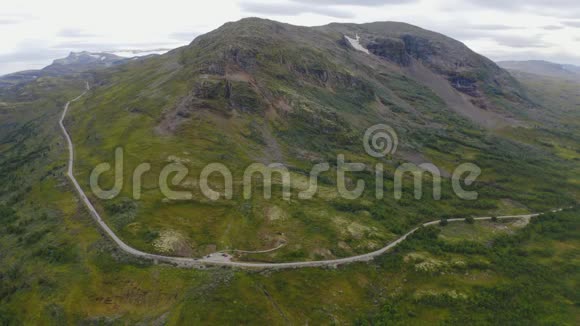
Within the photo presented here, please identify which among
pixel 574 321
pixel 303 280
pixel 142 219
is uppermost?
pixel 142 219

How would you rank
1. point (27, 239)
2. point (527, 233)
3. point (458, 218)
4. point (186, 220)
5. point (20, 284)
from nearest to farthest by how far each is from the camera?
point (20, 284) → point (27, 239) → point (186, 220) → point (527, 233) → point (458, 218)

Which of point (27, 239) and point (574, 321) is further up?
point (27, 239)

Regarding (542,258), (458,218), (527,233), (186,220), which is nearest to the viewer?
(186,220)

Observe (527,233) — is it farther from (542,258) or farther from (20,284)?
(20,284)

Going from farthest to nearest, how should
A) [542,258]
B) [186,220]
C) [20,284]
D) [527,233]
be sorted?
[527,233], [542,258], [186,220], [20,284]

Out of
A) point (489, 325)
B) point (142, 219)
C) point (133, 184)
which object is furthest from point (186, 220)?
point (489, 325)

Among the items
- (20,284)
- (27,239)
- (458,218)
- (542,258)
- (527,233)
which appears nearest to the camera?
(20,284)

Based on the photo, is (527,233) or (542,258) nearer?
(542,258)

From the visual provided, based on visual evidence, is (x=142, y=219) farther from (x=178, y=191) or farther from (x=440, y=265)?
(x=440, y=265)

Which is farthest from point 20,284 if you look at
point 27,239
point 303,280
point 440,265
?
point 440,265
